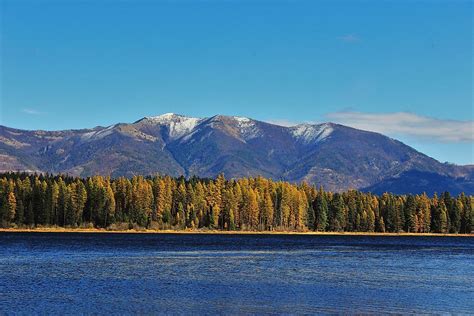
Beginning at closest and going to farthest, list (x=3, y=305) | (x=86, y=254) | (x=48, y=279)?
(x=3, y=305)
(x=48, y=279)
(x=86, y=254)

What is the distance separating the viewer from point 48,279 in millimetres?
80062

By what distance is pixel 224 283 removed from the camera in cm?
7931

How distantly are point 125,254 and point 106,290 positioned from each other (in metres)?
52.4

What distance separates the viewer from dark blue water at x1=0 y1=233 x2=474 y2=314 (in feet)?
204

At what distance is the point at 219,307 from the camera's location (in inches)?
2414

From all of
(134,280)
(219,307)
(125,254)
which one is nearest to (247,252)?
(125,254)

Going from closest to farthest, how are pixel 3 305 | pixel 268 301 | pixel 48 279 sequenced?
pixel 3 305 → pixel 268 301 → pixel 48 279

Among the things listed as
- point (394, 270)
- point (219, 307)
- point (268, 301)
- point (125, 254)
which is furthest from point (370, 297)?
point (125, 254)

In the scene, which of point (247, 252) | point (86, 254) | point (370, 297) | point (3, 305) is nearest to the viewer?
point (3, 305)

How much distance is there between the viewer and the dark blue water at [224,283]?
62094mm

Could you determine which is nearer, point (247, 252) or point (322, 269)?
point (322, 269)

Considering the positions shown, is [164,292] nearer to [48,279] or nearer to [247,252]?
[48,279]

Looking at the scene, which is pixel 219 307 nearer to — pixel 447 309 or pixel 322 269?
pixel 447 309

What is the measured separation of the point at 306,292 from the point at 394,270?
115 feet
